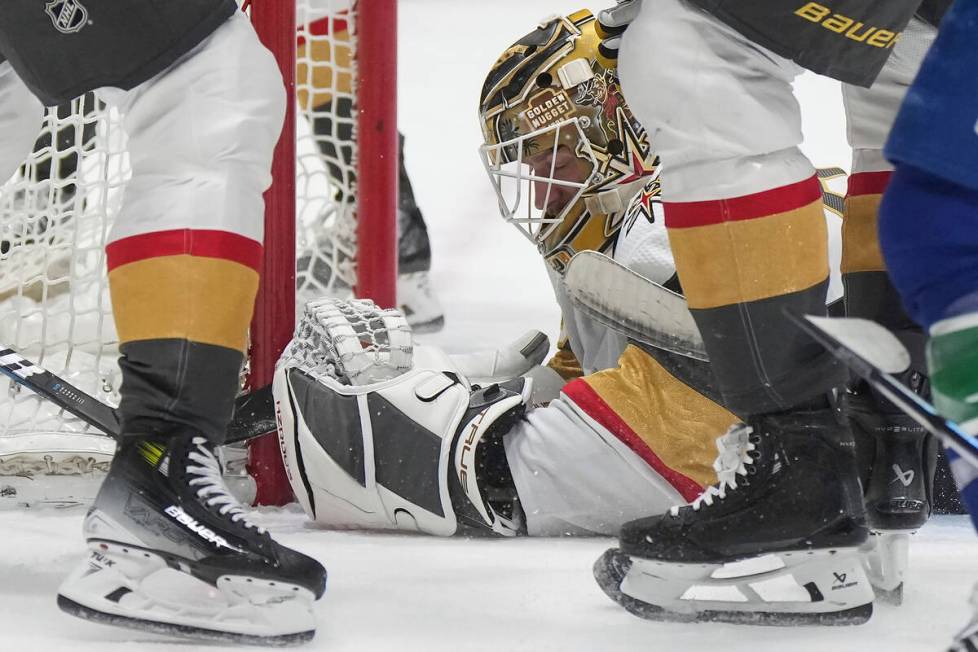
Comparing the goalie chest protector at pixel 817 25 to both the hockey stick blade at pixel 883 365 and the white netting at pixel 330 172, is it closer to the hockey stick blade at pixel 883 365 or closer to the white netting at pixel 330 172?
the hockey stick blade at pixel 883 365

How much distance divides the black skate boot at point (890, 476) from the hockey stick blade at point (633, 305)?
10.3 inches

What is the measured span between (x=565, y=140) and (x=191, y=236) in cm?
116

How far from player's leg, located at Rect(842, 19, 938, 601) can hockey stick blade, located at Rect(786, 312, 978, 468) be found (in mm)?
→ 484

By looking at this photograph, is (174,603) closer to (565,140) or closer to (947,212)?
(947,212)

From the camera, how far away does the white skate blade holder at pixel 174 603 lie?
4.20ft

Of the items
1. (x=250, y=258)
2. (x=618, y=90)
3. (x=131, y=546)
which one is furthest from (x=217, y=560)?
(x=618, y=90)

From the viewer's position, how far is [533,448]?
1827 mm

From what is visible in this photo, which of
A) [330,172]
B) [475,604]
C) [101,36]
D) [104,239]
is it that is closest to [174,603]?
[475,604]

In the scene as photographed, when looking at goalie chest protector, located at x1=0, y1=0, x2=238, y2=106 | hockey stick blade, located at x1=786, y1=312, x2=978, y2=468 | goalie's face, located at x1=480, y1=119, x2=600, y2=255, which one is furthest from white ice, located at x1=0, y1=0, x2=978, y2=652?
goalie's face, located at x1=480, y1=119, x2=600, y2=255

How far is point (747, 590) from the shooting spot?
143 centimetres

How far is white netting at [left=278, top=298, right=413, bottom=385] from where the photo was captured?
1.91 meters

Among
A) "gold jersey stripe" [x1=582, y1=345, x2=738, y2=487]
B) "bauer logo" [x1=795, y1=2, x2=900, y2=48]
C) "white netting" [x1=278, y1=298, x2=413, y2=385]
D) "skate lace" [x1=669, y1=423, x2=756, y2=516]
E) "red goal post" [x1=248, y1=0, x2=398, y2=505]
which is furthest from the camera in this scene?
"red goal post" [x1=248, y1=0, x2=398, y2=505]

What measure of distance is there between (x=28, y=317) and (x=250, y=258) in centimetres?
110

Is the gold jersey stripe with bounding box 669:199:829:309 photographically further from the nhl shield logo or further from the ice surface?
the nhl shield logo
